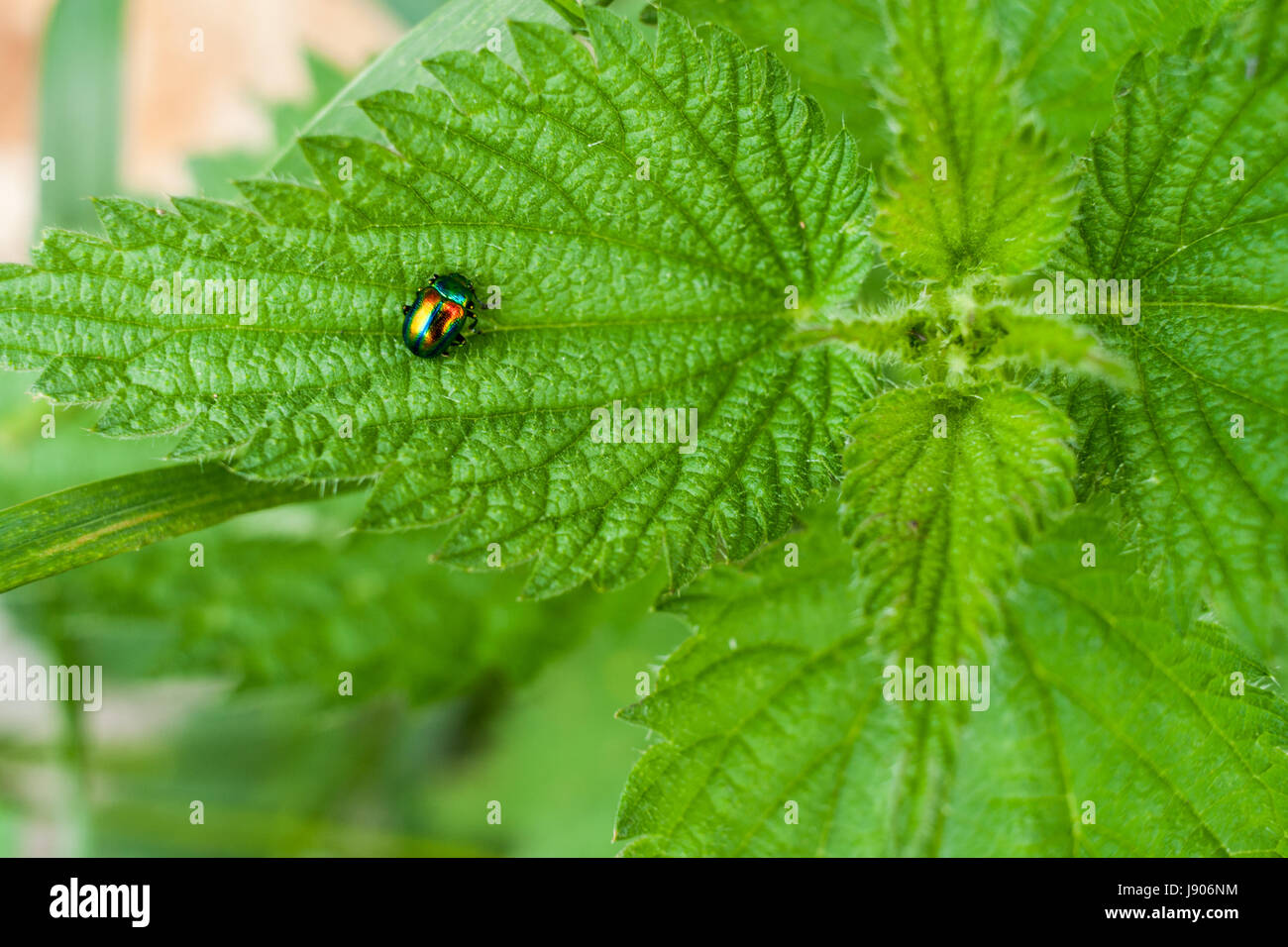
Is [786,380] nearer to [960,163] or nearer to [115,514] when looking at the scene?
[960,163]

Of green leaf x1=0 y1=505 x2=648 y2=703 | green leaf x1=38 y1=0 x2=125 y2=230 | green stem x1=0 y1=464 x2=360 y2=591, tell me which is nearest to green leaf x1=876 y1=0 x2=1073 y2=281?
green stem x1=0 y1=464 x2=360 y2=591

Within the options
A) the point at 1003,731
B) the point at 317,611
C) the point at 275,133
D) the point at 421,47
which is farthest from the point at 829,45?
the point at 275,133

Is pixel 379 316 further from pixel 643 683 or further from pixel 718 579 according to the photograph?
pixel 643 683

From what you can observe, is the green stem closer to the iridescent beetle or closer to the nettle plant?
the nettle plant

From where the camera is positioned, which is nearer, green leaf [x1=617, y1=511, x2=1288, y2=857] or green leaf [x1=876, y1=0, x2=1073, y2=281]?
green leaf [x1=876, y1=0, x2=1073, y2=281]

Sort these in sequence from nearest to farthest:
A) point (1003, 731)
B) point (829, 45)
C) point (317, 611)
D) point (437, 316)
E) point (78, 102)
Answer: point (437, 316), point (1003, 731), point (829, 45), point (317, 611), point (78, 102)

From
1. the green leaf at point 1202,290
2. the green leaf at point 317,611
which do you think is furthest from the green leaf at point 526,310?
the green leaf at point 317,611

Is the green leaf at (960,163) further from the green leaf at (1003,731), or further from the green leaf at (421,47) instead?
the green leaf at (421,47)
